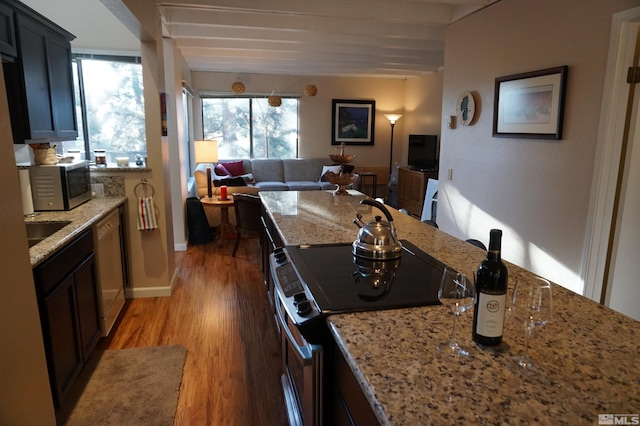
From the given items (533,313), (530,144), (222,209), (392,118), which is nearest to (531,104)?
(530,144)

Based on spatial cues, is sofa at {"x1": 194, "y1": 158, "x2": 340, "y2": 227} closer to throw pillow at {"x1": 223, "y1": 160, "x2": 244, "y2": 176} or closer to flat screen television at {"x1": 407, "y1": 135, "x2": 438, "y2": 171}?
throw pillow at {"x1": 223, "y1": 160, "x2": 244, "y2": 176}

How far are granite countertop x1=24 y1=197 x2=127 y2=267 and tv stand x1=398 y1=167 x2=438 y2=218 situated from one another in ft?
15.7

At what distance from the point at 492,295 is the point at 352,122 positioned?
7732 mm

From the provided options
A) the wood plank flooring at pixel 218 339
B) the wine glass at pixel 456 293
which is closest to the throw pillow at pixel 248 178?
the wood plank flooring at pixel 218 339

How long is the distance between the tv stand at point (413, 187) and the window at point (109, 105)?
435cm

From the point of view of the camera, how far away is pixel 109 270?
2.88 metres

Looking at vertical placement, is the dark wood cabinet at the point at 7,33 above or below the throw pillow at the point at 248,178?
above

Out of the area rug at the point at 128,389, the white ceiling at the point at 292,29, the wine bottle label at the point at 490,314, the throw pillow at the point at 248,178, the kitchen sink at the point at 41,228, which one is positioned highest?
the white ceiling at the point at 292,29

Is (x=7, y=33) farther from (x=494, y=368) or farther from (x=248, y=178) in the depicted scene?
(x=248, y=178)

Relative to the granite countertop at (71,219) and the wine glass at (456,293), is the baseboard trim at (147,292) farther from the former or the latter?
the wine glass at (456,293)

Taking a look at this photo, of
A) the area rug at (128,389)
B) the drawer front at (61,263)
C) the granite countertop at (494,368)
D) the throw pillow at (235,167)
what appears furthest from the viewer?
the throw pillow at (235,167)

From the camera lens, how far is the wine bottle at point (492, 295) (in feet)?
3.18

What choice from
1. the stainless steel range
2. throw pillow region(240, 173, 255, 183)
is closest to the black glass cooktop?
the stainless steel range

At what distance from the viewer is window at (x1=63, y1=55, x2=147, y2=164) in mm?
5320
